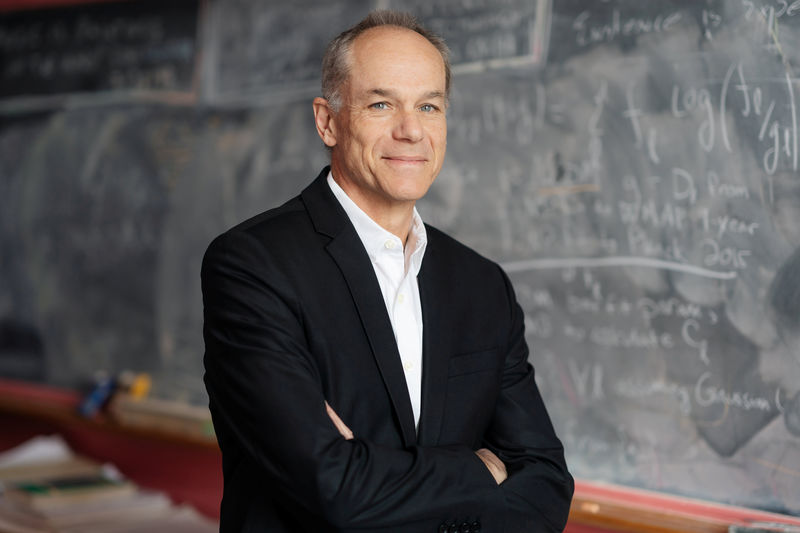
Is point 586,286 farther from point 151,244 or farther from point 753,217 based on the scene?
point 151,244

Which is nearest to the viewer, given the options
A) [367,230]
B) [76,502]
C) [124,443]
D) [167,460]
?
[367,230]

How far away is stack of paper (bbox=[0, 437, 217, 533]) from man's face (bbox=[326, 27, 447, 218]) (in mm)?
1907

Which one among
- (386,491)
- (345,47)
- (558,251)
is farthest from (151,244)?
(386,491)

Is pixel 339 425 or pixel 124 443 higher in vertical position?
pixel 339 425

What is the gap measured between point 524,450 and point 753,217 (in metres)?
0.84

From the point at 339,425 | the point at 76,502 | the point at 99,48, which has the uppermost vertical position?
the point at 99,48

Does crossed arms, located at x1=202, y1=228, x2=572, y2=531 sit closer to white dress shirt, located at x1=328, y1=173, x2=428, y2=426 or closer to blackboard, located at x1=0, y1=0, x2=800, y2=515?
white dress shirt, located at x1=328, y1=173, x2=428, y2=426

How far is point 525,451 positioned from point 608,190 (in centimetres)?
89

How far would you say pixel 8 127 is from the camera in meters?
3.79

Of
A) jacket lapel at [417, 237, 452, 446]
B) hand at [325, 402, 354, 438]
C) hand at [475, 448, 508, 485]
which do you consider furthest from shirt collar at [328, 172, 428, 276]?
hand at [475, 448, 508, 485]

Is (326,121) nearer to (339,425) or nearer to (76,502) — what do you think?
(339,425)

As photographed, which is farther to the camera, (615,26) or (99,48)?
(99,48)

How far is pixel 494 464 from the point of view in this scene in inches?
65.3

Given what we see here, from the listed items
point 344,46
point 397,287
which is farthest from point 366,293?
point 344,46
